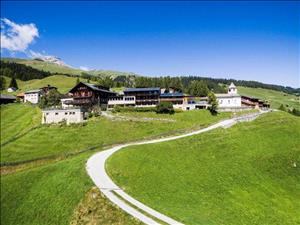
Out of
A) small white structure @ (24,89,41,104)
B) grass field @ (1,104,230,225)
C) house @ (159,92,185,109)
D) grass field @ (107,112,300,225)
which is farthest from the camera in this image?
small white structure @ (24,89,41,104)

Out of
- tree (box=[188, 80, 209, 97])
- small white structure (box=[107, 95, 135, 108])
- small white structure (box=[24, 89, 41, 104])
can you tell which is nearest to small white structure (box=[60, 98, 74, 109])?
small white structure (box=[107, 95, 135, 108])

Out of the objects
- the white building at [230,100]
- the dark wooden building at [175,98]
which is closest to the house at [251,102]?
the white building at [230,100]

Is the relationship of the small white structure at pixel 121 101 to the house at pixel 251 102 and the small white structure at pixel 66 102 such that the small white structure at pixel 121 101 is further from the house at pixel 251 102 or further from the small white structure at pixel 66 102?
the house at pixel 251 102

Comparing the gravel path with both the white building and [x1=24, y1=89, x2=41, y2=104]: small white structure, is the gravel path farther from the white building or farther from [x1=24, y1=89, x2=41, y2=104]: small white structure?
[x1=24, y1=89, x2=41, y2=104]: small white structure

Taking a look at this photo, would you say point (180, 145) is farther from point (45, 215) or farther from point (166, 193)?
point (45, 215)

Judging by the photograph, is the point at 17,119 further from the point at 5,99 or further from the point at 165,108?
the point at 165,108

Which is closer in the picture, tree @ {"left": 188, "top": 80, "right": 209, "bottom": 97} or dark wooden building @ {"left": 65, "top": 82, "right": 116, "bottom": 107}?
dark wooden building @ {"left": 65, "top": 82, "right": 116, "bottom": 107}
